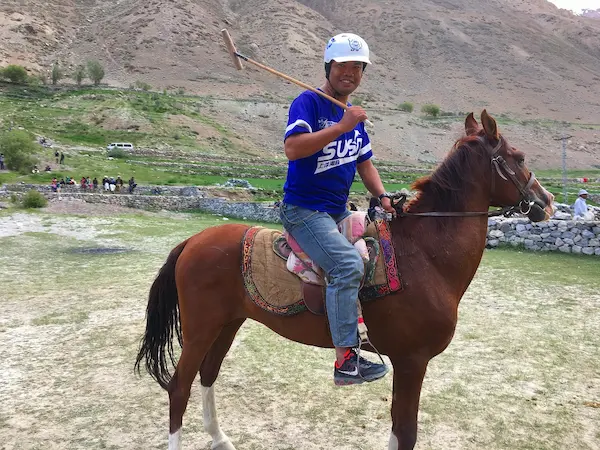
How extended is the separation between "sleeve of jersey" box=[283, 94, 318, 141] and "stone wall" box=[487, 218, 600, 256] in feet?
45.3

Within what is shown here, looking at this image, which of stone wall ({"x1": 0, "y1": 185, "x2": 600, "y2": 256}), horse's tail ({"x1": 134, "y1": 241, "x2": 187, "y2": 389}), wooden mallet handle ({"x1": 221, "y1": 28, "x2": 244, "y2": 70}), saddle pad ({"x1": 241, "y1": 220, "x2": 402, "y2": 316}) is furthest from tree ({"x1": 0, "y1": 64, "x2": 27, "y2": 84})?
saddle pad ({"x1": 241, "y1": 220, "x2": 402, "y2": 316})

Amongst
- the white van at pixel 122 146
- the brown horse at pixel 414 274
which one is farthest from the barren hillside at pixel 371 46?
the brown horse at pixel 414 274

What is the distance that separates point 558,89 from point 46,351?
142740 millimetres

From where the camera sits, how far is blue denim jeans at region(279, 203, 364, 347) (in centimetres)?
319

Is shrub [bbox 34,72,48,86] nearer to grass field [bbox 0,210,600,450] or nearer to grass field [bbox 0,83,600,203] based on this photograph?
grass field [bbox 0,83,600,203]

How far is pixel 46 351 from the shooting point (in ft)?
20.2

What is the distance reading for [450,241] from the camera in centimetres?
344

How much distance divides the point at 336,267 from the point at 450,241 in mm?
928

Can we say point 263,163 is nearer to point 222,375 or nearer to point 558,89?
point 222,375

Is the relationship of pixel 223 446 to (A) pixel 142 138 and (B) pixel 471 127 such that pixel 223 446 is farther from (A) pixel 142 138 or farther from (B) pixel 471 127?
(A) pixel 142 138

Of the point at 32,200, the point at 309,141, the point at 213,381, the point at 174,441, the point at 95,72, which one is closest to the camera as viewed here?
the point at 309,141

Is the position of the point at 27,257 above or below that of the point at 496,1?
below

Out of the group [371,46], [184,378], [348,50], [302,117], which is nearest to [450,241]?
[302,117]

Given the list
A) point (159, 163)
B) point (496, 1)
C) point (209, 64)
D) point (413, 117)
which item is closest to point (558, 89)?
point (413, 117)
